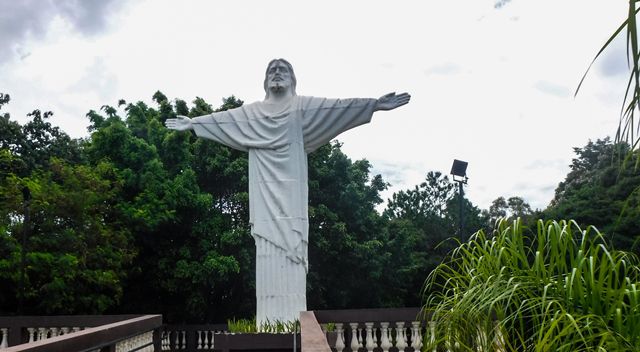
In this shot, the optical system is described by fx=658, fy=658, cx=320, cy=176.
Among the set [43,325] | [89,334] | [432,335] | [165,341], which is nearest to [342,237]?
[165,341]

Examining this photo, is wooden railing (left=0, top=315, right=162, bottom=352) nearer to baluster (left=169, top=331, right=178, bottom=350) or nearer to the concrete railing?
the concrete railing

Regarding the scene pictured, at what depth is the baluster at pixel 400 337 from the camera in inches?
273

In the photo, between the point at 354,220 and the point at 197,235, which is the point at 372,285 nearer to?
the point at 354,220

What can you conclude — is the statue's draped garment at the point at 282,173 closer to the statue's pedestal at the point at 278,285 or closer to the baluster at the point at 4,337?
the statue's pedestal at the point at 278,285

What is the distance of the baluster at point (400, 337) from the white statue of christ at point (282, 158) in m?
1.90

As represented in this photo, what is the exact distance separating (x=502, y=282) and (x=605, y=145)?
104ft

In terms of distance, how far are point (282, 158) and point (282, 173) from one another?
0.70 ft

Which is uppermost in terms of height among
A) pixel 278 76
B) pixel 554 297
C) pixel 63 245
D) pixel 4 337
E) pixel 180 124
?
pixel 278 76

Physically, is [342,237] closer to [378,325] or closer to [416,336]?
[378,325]

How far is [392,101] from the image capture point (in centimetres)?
869

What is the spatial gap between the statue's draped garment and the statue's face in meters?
0.26

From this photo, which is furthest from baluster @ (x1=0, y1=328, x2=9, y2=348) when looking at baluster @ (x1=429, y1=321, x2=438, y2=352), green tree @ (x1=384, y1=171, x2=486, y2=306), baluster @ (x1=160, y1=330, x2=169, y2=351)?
green tree @ (x1=384, y1=171, x2=486, y2=306)

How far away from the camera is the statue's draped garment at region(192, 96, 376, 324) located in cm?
859

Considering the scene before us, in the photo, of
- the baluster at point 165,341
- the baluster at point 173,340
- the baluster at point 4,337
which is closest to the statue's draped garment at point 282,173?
the baluster at point 4,337
